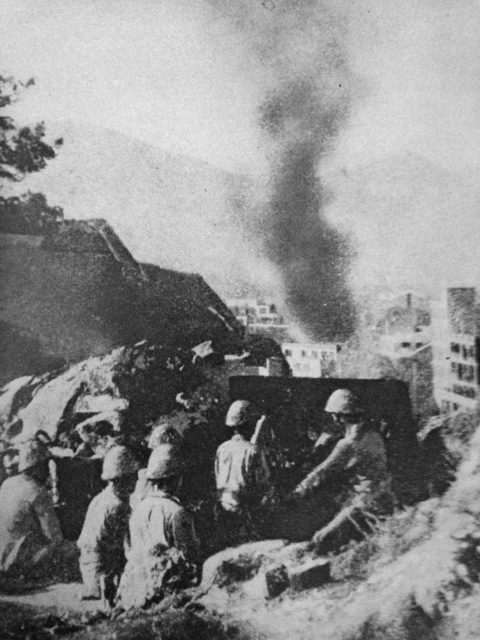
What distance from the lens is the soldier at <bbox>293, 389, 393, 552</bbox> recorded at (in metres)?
3.28

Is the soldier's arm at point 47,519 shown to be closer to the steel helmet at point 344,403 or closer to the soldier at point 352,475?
the soldier at point 352,475

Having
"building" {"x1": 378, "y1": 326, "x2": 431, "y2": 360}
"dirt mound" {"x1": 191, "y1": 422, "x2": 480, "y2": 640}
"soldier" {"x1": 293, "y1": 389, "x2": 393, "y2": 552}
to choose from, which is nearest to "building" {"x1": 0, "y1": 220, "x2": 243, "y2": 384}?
"soldier" {"x1": 293, "y1": 389, "x2": 393, "y2": 552}

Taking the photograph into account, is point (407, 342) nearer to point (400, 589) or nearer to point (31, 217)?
point (400, 589)

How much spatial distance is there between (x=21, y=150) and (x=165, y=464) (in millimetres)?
2257

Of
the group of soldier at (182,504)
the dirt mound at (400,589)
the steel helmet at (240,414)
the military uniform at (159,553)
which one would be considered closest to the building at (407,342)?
the group of soldier at (182,504)

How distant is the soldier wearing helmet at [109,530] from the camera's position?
3.48m

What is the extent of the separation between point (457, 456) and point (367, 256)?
124 cm

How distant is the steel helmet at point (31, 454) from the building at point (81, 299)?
46 centimetres

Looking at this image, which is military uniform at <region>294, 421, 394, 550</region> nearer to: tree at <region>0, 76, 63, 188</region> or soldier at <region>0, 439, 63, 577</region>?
soldier at <region>0, 439, 63, 577</region>

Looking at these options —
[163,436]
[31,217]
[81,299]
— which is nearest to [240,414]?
[163,436]

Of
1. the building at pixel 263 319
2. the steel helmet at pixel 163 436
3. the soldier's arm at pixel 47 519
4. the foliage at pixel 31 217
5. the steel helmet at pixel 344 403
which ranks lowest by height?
the soldier's arm at pixel 47 519

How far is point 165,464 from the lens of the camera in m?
3.43

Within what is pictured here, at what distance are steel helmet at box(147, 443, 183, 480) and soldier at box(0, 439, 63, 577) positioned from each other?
0.76 m

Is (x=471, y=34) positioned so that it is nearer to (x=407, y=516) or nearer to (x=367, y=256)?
(x=367, y=256)
